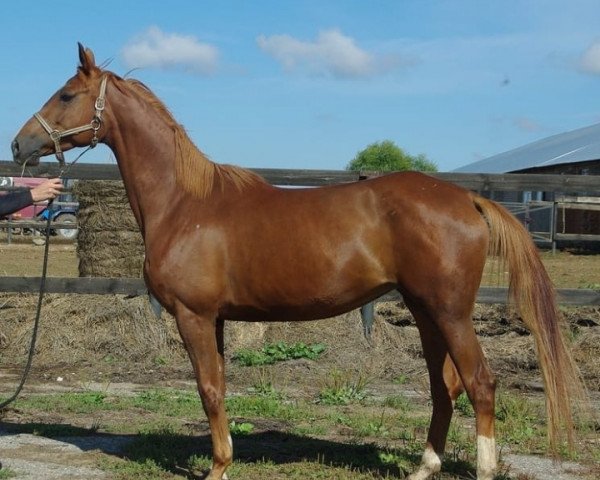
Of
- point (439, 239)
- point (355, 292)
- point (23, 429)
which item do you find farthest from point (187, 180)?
point (23, 429)

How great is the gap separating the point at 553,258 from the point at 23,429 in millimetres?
16053

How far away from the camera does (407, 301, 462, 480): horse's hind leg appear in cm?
492

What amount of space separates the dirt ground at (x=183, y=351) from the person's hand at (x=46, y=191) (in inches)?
109

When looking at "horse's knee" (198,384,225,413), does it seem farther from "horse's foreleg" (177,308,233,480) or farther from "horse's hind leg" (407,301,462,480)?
"horse's hind leg" (407,301,462,480)

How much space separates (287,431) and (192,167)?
209cm

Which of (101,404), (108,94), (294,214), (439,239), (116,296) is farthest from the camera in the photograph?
(116,296)

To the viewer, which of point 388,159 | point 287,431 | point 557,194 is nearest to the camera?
point 287,431

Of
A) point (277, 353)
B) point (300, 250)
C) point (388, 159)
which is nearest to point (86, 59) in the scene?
point (300, 250)

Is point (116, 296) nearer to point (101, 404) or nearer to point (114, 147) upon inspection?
point (101, 404)

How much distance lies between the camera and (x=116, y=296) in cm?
884

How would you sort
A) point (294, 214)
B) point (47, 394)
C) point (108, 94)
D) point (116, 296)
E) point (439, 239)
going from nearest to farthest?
point (439, 239)
point (294, 214)
point (108, 94)
point (47, 394)
point (116, 296)

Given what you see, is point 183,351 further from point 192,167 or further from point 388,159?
point 388,159

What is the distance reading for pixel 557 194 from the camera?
17.6 m

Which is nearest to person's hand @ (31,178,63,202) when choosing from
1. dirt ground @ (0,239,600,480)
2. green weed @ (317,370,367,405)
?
dirt ground @ (0,239,600,480)
